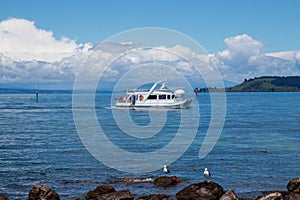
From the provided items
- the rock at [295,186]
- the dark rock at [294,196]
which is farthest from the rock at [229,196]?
the rock at [295,186]

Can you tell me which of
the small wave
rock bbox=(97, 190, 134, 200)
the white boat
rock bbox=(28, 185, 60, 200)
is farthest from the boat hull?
rock bbox=(28, 185, 60, 200)

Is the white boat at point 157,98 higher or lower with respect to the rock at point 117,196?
higher

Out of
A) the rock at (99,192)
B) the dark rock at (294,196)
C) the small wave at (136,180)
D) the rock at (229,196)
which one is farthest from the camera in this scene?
the small wave at (136,180)

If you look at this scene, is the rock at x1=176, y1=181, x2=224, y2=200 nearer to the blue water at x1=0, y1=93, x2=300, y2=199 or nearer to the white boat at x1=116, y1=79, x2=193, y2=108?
the blue water at x1=0, y1=93, x2=300, y2=199

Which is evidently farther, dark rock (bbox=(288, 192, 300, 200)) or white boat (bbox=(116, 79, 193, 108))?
white boat (bbox=(116, 79, 193, 108))

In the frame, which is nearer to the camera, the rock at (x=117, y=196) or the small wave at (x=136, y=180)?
the rock at (x=117, y=196)

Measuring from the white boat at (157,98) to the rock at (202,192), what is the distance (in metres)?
78.8

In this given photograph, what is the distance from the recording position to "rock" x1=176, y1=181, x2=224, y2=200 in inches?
896

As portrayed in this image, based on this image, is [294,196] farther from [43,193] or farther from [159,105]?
[159,105]

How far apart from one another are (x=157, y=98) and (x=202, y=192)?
81.5 m

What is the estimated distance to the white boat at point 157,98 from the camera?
10306cm

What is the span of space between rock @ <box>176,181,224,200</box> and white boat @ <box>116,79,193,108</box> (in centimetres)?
7876

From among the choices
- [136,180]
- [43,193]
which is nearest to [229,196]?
[136,180]

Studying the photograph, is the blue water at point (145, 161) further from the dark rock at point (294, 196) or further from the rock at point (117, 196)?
the dark rock at point (294, 196)
